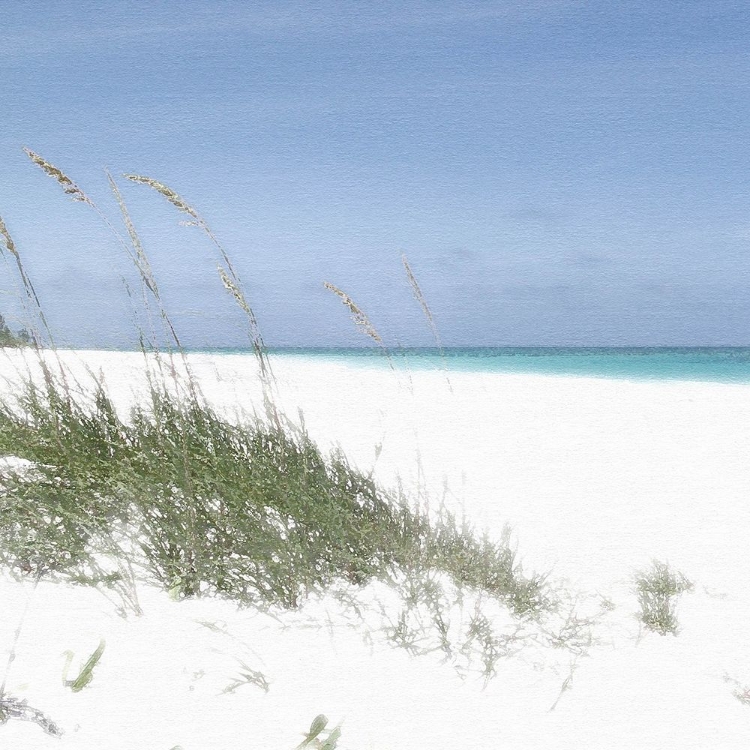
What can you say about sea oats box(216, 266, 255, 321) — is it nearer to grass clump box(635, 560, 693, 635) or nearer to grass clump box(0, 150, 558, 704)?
grass clump box(0, 150, 558, 704)

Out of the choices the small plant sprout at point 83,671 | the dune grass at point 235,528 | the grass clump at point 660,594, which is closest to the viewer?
the small plant sprout at point 83,671

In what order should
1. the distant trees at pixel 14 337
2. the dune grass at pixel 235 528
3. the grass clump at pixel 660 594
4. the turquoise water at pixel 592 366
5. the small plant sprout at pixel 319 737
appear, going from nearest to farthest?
1. the small plant sprout at pixel 319 737
2. the dune grass at pixel 235 528
3. the grass clump at pixel 660 594
4. the distant trees at pixel 14 337
5. the turquoise water at pixel 592 366

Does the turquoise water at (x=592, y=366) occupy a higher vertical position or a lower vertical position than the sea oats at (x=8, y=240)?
higher

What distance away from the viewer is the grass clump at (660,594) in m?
2.54

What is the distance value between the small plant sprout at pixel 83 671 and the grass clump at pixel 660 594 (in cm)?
186

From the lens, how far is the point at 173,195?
8.93ft

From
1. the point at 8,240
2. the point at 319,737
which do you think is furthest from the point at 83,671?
the point at 8,240

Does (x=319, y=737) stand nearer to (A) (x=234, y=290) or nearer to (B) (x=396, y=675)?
(B) (x=396, y=675)

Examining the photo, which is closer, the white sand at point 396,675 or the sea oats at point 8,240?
the white sand at point 396,675

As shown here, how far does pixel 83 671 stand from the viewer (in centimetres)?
174

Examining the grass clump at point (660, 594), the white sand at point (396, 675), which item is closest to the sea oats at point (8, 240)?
the white sand at point (396, 675)

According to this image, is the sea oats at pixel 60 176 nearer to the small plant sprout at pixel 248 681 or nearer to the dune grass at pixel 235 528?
the dune grass at pixel 235 528

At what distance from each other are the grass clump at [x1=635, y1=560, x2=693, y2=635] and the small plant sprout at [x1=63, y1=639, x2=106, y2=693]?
186 centimetres

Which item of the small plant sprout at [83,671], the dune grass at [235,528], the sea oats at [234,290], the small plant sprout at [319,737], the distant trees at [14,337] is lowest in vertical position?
the small plant sprout at [83,671]
